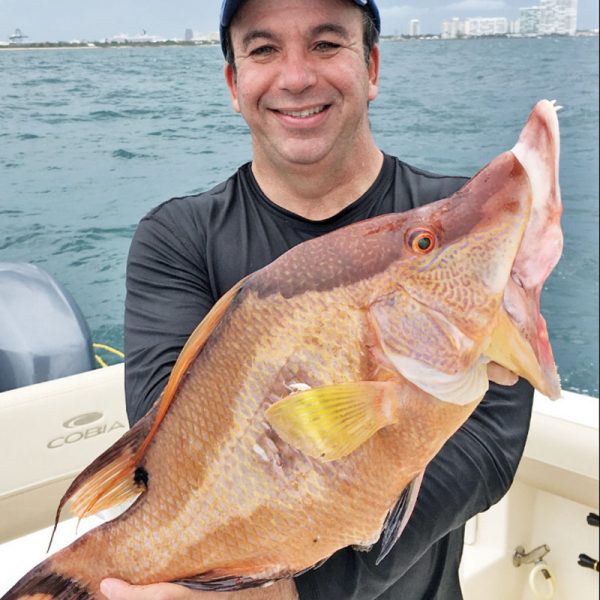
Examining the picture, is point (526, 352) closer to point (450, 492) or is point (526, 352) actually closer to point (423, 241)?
point (423, 241)

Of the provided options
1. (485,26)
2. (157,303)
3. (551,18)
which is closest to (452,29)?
(485,26)

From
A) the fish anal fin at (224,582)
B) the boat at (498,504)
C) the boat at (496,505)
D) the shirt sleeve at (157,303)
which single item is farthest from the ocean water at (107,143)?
the fish anal fin at (224,582)

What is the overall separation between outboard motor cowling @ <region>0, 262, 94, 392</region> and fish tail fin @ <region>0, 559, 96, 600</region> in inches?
42.2

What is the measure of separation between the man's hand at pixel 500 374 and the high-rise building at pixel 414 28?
4727mm

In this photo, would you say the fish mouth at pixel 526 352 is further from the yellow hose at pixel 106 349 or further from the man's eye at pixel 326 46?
the yellow hose at pixel 106 349

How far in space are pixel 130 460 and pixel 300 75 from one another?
695 mm

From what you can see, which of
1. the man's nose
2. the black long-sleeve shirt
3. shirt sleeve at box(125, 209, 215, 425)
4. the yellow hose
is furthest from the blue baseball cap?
the yellow hose

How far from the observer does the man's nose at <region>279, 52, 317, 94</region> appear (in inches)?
47.4

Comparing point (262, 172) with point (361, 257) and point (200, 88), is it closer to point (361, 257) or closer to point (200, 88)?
point (361, 257)

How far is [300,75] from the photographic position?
3.95 ft

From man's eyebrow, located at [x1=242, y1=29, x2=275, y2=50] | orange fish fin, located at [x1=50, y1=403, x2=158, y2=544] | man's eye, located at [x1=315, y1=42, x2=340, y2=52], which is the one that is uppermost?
man's eyebrow, located at [x1=242, y1=29, x2=275, y2=50]

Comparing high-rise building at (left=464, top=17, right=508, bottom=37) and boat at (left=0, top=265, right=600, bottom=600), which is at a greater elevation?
high-rise building at (left=464, top=17, right=508, bottom=37)

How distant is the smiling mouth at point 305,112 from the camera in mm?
1232

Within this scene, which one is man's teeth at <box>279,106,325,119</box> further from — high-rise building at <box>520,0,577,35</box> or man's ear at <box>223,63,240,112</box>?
high-rise building at <box>520,0,577,35</box>
